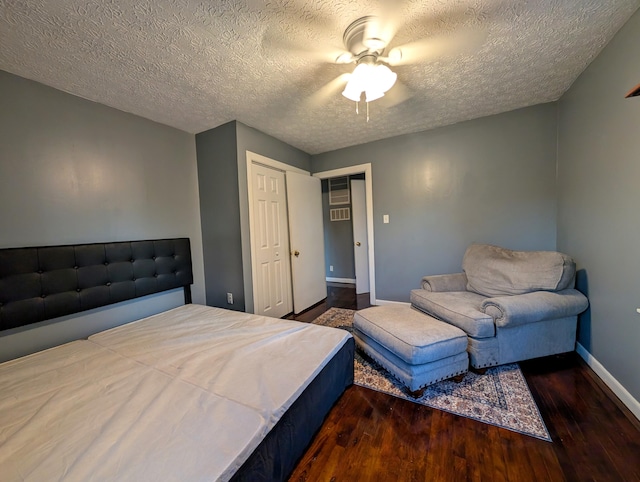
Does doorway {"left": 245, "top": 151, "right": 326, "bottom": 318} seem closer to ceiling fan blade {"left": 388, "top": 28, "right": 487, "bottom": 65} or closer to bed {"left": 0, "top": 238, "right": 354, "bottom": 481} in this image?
bed {"left": 0, "top": 238, "right": 354, "bottom": 481}

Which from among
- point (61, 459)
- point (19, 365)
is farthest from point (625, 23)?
point (19, 365)

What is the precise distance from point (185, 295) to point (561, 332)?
3371mm

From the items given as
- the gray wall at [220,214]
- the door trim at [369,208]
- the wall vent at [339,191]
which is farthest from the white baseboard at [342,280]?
the gray wall at [220,214]

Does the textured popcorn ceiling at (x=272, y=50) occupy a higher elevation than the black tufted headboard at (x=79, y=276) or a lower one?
higher

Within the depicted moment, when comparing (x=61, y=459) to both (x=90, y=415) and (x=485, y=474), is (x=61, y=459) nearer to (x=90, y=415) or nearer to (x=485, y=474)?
(x=90, y=415)

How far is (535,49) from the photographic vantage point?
5.32ft

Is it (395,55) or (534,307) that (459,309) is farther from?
(395,55)

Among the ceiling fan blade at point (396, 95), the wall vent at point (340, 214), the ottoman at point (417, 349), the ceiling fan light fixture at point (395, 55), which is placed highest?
the ceiling fan blade at point (396, 95)

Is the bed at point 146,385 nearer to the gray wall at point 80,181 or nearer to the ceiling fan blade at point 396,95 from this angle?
the gray wall at point 80,181

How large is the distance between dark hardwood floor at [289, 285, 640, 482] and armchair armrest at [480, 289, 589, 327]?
0.46m

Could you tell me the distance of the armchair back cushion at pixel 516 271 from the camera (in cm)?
193

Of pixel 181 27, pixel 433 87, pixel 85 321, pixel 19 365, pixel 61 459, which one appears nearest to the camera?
pixel 61 459

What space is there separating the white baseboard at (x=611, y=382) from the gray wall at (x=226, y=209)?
2842 millimetres

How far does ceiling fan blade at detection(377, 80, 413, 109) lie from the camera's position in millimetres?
2023
